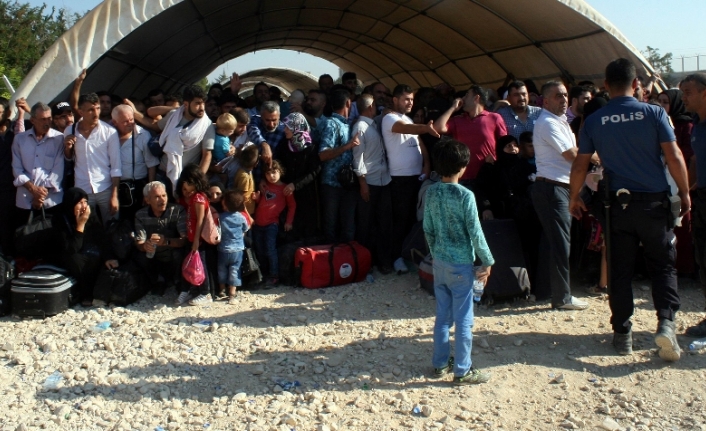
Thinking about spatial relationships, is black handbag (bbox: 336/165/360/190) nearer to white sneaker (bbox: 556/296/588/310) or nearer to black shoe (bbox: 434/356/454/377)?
white sneaker (bbox: 556/296/588/310)

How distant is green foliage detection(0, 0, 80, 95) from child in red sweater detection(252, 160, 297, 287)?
16.1 meters

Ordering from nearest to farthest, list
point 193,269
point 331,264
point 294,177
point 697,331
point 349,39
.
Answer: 1. point 697,331
2. point 193,269
3. point 331,264
4. point 294,177
5. point 349,39

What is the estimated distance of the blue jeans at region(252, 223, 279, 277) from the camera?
6.66 metres

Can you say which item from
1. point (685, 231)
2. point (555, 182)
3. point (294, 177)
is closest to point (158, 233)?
point (294, 177)

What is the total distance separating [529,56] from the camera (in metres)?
11.0

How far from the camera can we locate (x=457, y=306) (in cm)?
413

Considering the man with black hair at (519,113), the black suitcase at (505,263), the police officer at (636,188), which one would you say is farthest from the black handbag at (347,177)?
the police officer at (636,188)

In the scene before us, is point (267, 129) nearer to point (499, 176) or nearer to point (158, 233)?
point (158, 233)

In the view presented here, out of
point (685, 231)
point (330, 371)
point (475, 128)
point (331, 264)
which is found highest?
point (475, 128)

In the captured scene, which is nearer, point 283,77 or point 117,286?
point 117,286

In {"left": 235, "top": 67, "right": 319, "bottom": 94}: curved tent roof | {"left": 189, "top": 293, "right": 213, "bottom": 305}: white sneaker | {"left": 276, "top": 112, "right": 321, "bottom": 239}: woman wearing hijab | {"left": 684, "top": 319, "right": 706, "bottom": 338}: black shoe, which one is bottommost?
{"left": 684, "top": 319, "right": 706, "bottom": 338}: black shoe

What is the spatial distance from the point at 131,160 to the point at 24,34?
20.5 meters

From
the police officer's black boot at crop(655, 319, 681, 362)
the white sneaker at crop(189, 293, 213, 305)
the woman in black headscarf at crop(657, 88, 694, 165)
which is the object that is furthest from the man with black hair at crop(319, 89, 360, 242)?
the police officer's black boot at crop(655, 319, 681, 362)

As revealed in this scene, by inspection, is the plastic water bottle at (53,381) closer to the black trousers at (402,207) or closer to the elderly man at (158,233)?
the elderly man at (158,233)
